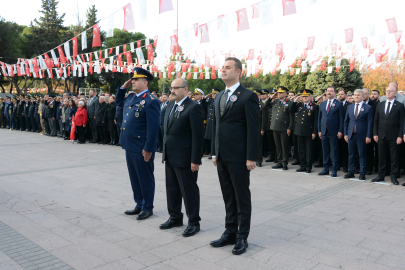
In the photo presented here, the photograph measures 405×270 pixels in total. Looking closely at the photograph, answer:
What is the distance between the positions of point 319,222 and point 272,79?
6950 centimetres

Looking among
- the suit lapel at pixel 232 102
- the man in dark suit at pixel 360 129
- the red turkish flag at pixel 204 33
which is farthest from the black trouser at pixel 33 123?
the suit lapel at pixel 232 102

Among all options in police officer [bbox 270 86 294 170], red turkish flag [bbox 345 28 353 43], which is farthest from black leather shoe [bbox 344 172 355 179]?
red turkish flag [bbox 345 28 353 43]

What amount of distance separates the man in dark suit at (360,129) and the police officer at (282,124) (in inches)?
59.6

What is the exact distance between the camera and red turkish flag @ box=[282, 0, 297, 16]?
26.3ft

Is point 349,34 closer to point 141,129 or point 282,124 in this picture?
point 282,124

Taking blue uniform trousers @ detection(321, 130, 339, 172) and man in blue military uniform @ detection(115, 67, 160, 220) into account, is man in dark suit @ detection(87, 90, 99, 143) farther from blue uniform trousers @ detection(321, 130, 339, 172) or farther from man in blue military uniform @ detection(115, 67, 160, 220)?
man in blue military uniform @ detection(115, 67, 160, 220)

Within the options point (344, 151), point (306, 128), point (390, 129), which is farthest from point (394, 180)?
point (306, 128)

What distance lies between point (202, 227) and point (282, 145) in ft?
17.1

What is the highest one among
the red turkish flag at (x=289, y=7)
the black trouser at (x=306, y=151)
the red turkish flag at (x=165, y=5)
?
the red turkish flag at (x=165, y=5)

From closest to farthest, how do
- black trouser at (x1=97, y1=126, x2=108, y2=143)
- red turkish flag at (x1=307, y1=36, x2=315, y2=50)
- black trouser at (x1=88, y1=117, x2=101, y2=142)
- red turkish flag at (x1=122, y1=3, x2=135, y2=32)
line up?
red turkish flag at (x1=122, y1=3, x2=135, y2=32) < black trouser at (x1=97, y1=126, x2=108, y2=143) < black trouser at (x1=88, y1=117, x2=101, y2=142) < red turkish flag at (x1=307, y1=36, x2=315, y2=50)

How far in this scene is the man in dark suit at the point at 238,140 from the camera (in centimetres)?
348

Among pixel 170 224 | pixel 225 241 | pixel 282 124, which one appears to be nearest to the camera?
pixel 225 241

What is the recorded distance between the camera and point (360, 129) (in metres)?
7.78

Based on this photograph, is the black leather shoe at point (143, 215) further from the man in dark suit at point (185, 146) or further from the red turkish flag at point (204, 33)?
the red turkish flag at point (204, 33)
